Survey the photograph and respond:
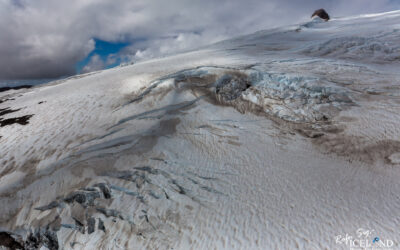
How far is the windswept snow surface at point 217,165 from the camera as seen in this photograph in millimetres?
2914

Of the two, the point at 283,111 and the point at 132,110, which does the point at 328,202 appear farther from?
the point at 132,110

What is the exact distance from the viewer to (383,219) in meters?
2.70

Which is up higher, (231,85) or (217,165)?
(231,85)

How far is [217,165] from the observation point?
4.09 metres

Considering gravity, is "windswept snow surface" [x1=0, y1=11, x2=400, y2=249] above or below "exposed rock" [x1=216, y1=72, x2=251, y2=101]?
below

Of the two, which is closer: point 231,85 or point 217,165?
point 217,165

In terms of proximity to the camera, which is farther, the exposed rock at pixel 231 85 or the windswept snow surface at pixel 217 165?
the exposed rock at pixel 231 85

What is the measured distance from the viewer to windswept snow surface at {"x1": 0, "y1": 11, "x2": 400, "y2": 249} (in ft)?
9.56

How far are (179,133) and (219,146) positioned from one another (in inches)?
50.1

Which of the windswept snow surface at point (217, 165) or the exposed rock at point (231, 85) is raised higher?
the exposed rock at point (231, 85)

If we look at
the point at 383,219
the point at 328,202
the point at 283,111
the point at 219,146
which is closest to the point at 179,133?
the point at 219,146

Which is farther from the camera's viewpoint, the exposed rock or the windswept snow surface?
the exposed rock

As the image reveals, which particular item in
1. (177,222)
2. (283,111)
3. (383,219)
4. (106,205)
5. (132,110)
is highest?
(132,110)

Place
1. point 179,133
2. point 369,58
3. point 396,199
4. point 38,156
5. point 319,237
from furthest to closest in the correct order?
point 369,58
point 179,133
point 38,156
point 396,199
point 319,237
